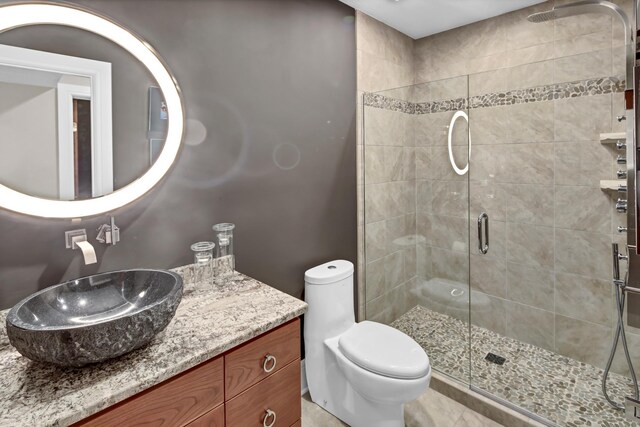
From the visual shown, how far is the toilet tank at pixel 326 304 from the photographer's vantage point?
1.84 meters

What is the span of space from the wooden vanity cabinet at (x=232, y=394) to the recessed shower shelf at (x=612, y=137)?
210cm

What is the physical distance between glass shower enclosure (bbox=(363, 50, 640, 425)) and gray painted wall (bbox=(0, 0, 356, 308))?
391 mm

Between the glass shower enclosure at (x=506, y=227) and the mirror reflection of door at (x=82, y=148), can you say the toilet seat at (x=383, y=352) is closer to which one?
the glass shower enclosure at (x=506, y=227)

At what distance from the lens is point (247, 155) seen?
1.75 m

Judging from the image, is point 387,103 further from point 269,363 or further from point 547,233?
point 269,363

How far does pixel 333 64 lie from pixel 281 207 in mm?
1019

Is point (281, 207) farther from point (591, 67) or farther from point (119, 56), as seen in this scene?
point (591, 67)

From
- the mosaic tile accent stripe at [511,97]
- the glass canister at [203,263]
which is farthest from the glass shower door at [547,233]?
the glass canister at [203,263]

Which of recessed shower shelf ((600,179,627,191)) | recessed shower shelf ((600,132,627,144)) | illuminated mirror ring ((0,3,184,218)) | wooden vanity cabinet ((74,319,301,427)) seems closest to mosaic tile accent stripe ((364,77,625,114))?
recessed shower shelf ((600,132,627,144))

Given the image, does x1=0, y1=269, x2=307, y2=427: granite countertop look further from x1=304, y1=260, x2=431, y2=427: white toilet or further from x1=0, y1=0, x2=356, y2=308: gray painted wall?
x1=304, y1=260, x2=431, y2=427: white toilet

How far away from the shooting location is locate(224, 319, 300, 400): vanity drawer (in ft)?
3.50

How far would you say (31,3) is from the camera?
3.78ft

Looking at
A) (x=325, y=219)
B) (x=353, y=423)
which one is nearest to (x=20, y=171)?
(x=325, y=219)

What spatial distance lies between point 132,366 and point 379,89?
2332 mm
